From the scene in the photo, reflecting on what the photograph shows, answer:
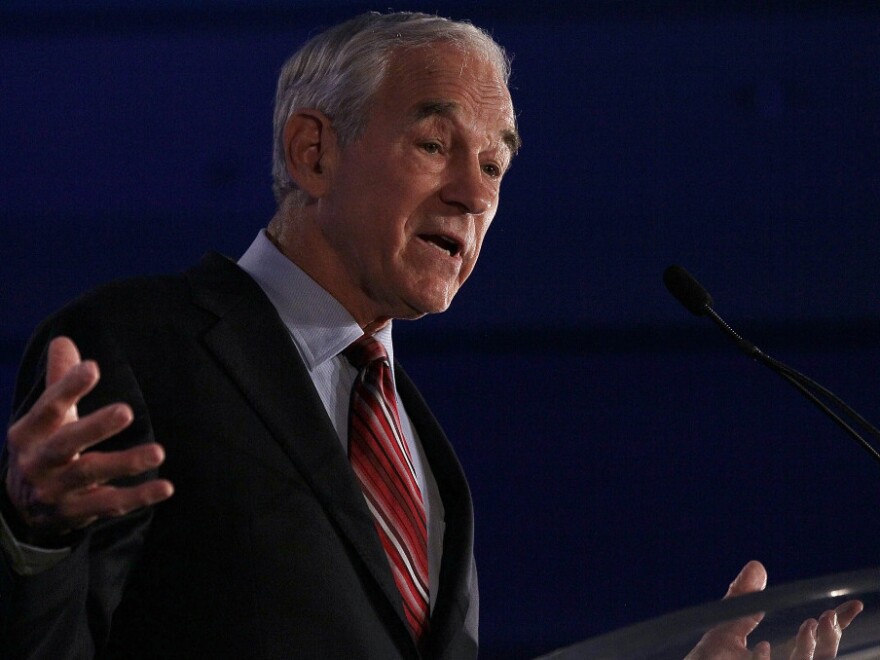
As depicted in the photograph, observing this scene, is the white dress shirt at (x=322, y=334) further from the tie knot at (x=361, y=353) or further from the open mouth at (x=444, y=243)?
the open mouth at (x=444, y=243)

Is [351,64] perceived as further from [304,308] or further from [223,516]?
[223,516]

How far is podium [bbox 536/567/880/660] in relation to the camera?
2.19 feet

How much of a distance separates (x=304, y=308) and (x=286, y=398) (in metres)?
0.16

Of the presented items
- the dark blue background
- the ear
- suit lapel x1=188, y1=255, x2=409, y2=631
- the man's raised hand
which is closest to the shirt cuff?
the man's raised hand

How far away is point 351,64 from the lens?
1308 mm

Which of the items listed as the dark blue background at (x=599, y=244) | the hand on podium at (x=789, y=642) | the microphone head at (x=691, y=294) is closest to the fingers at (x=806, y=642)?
the hand on podium at (x=789, y=642)

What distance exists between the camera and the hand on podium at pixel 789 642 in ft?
2.29

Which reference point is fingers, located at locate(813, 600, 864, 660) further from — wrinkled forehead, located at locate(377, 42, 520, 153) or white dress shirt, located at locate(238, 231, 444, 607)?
wrinkled forehead, located at locate(377, 42, 520, 153)

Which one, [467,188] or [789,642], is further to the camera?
[467,188]

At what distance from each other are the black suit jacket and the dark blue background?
3.07 feet

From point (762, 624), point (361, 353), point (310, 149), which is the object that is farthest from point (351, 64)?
Answer: point (762, 624)

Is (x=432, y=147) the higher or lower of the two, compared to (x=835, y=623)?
higher

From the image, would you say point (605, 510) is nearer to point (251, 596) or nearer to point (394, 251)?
point (394, 251)

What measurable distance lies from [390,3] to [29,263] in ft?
2.54
